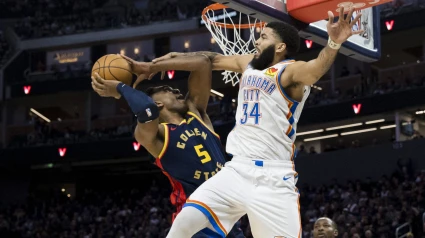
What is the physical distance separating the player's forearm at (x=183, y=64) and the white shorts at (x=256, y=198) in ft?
3.29

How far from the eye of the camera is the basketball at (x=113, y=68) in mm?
5195

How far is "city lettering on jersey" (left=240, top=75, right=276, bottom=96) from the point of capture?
462cm

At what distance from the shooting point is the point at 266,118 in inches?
183

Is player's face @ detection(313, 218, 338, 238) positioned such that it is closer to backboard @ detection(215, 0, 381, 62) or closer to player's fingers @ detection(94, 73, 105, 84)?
backboard @ detection(215, 0, 381, 62)

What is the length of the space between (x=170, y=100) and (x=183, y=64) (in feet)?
1.20

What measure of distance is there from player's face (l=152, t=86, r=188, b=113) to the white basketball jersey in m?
0.88

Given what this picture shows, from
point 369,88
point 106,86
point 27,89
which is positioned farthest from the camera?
point 27,89

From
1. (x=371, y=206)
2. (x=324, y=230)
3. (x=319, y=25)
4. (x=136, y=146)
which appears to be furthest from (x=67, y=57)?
(x=324, y=230)

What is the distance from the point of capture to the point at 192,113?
5535 millimetres

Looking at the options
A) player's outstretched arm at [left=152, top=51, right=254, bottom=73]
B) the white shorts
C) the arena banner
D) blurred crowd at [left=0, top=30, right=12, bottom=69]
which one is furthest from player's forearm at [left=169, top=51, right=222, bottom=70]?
blurred crowd at [left=0, top=30, right=12, bottom=69]

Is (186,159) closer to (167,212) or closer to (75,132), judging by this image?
(167,212)

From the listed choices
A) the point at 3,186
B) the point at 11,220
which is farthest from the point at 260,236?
the point at 3,186

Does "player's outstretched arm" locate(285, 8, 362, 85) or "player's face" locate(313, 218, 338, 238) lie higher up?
"player's outstretched arm" locate(285, 8, 362, 85)

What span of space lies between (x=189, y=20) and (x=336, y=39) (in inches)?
969
